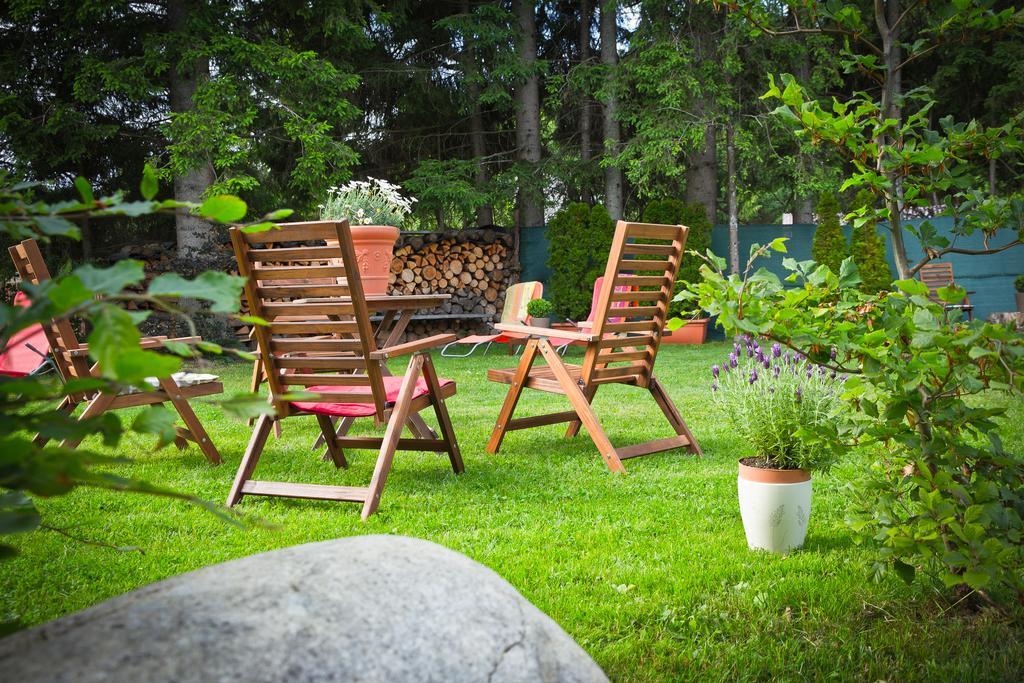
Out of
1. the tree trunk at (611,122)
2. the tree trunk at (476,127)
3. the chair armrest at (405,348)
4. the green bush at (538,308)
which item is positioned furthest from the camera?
the tree trunk at (476,127)

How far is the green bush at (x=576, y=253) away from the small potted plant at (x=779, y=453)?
8586mm

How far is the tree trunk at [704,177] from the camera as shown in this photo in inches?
499

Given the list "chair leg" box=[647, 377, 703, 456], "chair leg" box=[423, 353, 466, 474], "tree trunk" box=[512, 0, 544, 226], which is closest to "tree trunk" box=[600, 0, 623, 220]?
"tree trunk" box=[512, 0, 544, 226]

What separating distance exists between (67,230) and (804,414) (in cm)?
239

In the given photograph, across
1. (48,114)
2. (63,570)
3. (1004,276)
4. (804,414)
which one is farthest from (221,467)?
(1004,276)

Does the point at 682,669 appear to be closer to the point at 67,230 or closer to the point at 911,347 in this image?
the point at 911,347

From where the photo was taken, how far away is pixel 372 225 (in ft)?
13.8

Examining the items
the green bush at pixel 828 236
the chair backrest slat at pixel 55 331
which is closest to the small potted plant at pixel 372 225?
the chair backrest slat at pixel 55 331

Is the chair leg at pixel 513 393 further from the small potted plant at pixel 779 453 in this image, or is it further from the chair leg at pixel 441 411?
the small potted plant at pixel 779 453

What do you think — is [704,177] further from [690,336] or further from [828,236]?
[690,336]

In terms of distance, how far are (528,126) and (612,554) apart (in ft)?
35.5

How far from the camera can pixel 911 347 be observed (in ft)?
5.63

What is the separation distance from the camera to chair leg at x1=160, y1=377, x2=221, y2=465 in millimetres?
3811

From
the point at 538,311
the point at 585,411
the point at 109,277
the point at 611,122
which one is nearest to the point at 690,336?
the point at 538,311
